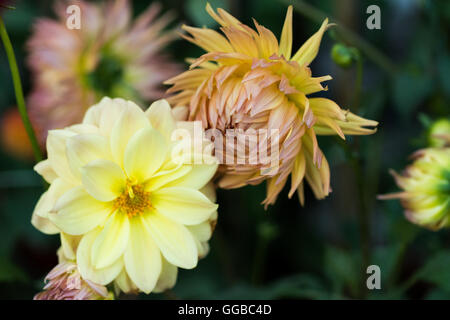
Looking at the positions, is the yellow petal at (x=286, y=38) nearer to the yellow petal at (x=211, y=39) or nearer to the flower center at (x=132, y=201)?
the yellow petal at (x=211, y=39)

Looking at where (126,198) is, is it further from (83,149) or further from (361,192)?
(361,192)

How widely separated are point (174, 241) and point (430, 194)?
0.92ft

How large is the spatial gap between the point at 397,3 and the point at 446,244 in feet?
1.51

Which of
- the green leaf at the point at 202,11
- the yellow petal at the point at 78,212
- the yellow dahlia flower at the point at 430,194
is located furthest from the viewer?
the green leaf at the point at 202,11

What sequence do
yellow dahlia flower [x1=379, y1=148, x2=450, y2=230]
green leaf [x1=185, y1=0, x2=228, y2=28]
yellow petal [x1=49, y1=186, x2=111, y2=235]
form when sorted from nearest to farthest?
yellow petal [x1=49, y1=186, x2=111, y2=235], yellow dahlia flower [x1=379, y1=148, x2=450, y2=230], green leaf [x1=185, y1=0, x2=228, y2=28]

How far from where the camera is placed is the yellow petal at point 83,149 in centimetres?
44

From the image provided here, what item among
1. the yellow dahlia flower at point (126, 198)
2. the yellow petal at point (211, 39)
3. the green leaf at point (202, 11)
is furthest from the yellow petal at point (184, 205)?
the green leaf at point (202, 11)

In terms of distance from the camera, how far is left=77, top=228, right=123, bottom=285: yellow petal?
17.6 inches

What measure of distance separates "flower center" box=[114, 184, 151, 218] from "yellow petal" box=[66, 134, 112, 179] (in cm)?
5

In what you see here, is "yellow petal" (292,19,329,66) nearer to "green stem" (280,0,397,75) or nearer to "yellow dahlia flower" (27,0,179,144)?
"green stem" (280,0,397,75)

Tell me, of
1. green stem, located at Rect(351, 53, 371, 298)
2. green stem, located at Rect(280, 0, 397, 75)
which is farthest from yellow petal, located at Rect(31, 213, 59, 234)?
green stem, located at Rect(280, 0, 397, 75)

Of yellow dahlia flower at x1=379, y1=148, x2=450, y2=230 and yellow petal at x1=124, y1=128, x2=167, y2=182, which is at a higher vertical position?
yellow petal at x1=124, y1=128, x2=167, y2=182

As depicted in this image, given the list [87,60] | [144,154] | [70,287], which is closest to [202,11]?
[87,60]

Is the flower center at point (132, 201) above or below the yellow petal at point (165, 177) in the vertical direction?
below
